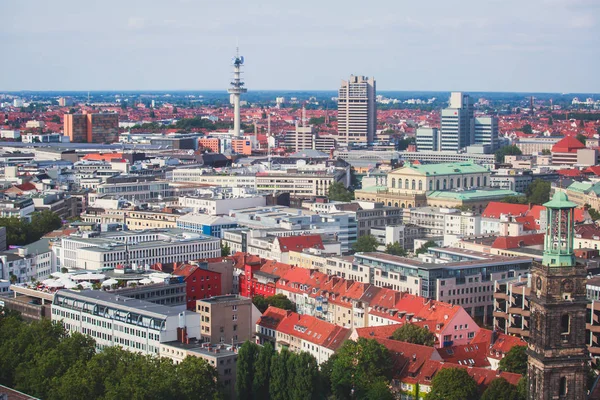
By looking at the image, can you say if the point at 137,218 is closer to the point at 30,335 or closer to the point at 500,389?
the point at 30,335

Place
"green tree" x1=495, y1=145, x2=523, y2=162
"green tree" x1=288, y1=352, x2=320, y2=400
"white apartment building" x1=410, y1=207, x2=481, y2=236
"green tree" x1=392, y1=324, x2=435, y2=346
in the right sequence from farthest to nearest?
"green tree" x1=495, y1=145, x2=523, y2=162
"white apartment building" x1=410, y1=207, x2=481, y2=236
"green tree" x1=392, y1=324, x2=435, y2=346
"green tree" x1=288, y1=352, x2=320, y2=400

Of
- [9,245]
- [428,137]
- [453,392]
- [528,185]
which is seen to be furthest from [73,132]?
[453,392]

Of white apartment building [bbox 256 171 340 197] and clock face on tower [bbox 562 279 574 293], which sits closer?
clock face on tower [bbox 562 279 574 293]

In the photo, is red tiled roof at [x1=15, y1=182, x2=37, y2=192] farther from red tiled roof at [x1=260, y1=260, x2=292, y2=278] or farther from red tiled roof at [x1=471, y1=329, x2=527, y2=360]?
red tiled roof at [x1=471, y1=329, x2=527, y2=360]

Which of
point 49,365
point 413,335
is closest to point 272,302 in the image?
point 413,335

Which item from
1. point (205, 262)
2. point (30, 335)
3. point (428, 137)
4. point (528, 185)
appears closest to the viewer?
→ point (30, 335)

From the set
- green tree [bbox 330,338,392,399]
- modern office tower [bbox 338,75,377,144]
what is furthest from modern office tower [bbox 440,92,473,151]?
green tree [bbox 330,338,392,399]

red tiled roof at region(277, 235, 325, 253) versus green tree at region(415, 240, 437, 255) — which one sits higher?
red tiled roof at region(277, 235, 325, 253)
